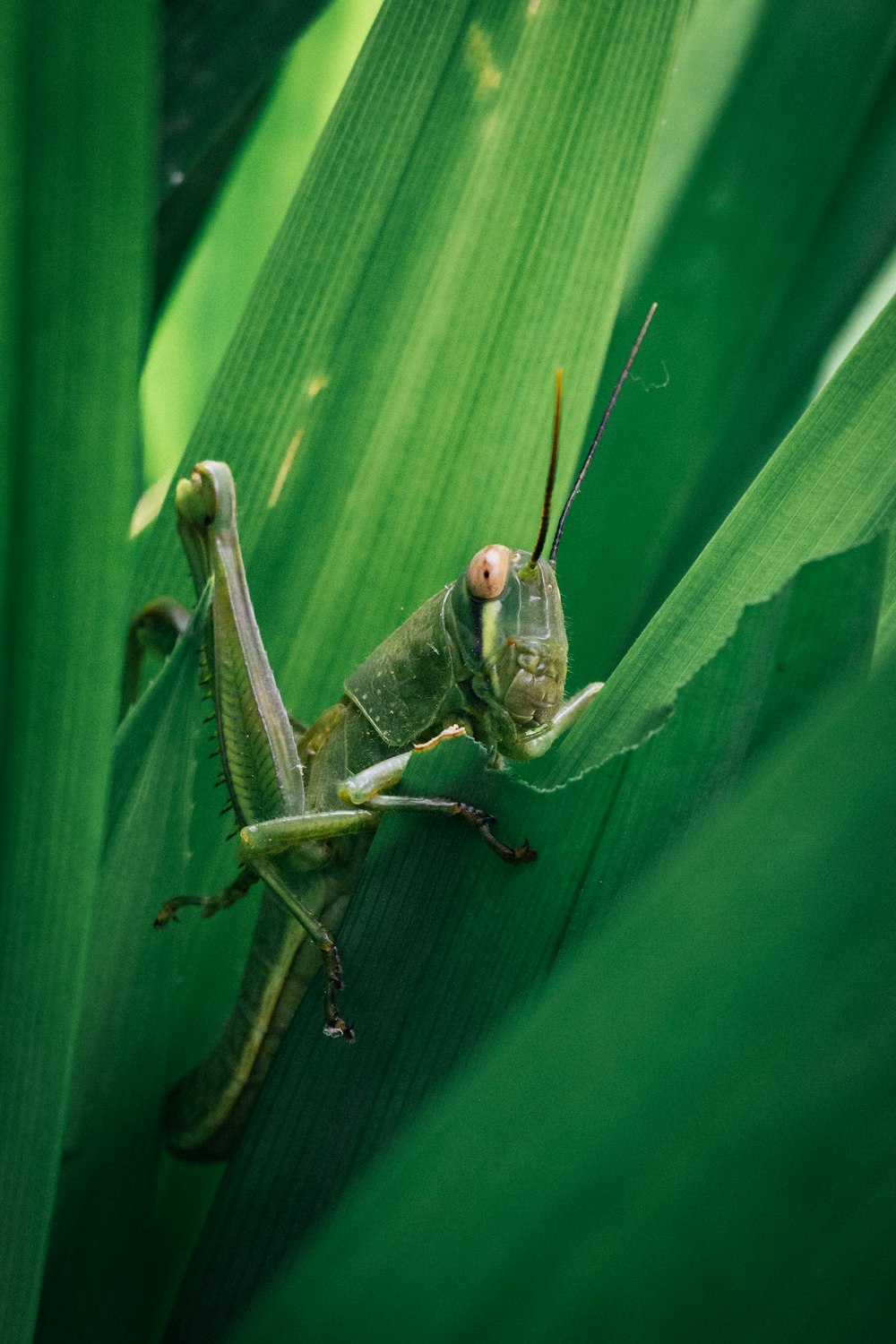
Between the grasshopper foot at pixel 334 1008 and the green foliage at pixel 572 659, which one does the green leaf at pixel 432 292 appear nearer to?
the green foliage at pixel 572 659

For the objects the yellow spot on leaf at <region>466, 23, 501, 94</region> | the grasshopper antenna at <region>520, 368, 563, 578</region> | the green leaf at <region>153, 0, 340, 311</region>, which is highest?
the yellow spot on leaf at <region>466, 23, 501, 94</region>

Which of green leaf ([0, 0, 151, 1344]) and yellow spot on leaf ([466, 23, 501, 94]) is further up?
yellow spot on leaf ([466, 23, 501, 94])

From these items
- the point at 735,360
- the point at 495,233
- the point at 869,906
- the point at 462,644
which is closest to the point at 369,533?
the point at 462,644

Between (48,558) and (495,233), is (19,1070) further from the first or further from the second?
(495,233)

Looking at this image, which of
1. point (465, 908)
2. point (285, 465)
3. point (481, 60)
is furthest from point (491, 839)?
point (481, 60)

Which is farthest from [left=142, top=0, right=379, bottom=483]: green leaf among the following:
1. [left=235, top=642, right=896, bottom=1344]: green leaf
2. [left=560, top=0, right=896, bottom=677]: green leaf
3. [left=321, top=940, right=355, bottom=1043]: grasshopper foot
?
[left=235, top=642, right=896, bottom=1344]: green leaf

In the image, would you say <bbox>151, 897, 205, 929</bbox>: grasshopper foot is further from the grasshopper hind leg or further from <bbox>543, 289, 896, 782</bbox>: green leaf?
<bbox>543, 289, 896, 782</bbox>: green leaf

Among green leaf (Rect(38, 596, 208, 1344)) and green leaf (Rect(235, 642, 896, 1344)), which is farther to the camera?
green leaf (Rect(38, 596, 208, 1344))

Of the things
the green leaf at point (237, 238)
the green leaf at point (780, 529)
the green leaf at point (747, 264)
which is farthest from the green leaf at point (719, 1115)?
the green leaf at point (237, 238)
